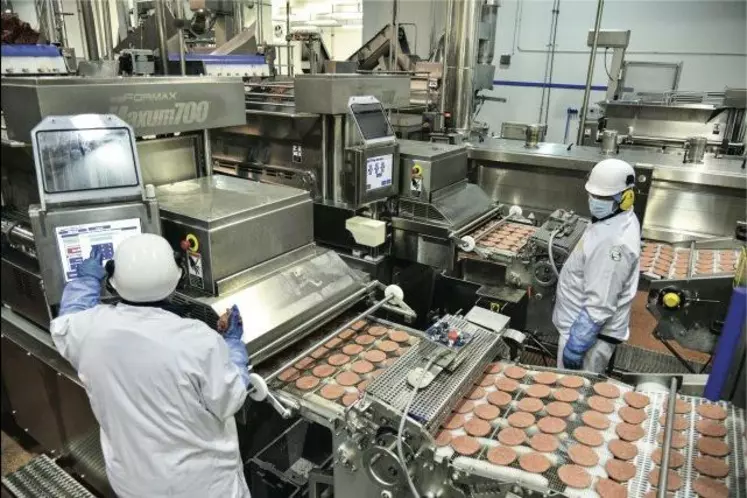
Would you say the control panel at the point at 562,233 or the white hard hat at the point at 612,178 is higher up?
the white hard hat at the point at 612,178

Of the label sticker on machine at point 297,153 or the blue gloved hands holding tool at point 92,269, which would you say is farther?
the label sticker on machine at point 297,153

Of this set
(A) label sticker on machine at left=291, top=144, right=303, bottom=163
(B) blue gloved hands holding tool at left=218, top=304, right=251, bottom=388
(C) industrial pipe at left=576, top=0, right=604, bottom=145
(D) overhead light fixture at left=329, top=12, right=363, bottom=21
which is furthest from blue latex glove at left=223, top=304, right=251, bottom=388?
(D) overhead light fixture at left=329, top=12, right=363, bottom=21

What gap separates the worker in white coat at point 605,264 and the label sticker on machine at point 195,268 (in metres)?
1.71

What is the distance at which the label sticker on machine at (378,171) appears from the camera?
315 cm

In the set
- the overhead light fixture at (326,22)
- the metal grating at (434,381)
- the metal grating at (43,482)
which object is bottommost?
the metal grating at (43,482)

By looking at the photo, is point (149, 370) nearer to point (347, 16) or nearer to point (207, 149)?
point (207, 149)

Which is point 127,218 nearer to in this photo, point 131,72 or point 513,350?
point 131,72

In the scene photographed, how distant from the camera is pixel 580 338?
243 centimetres

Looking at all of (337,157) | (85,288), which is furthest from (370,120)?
(85,288)

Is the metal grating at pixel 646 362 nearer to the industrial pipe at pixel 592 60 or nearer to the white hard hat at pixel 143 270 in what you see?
the industrial pipe at pixel 592 60

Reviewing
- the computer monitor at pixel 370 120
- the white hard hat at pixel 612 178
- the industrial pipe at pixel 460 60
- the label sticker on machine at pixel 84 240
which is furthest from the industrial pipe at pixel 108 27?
the white hard hat at pixel 612 178

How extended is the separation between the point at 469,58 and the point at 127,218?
351 cm

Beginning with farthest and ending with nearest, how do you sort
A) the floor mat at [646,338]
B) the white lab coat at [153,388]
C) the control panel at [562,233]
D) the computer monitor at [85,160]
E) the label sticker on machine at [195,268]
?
the floor mat at [646,338], the control panel at [562,233], the label sticker on machine at [195,268], the computer monitor at [85,160], the white lab coat at [153,388]

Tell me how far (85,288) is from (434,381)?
3.93 ft
